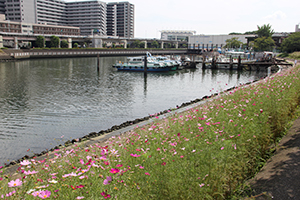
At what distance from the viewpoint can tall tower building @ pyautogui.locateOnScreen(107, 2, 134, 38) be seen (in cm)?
15954

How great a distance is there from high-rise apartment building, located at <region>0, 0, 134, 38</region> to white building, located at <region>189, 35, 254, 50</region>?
5412cm

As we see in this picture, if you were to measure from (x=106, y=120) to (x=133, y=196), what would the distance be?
40.1 ft

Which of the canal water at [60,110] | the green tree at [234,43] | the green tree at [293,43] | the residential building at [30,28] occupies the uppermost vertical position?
the residential building at [30,28]

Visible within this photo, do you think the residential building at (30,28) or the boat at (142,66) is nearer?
the boat at (142,66)

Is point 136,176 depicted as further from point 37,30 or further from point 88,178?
point 37,30

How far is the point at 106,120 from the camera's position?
50.9 feet

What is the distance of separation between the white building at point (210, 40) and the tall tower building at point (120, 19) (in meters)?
59.1

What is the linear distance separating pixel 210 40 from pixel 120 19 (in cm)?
7474

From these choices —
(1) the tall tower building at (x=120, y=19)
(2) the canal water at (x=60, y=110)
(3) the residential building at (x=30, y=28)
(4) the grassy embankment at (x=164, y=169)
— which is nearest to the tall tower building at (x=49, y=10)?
(3) the residential building at (x=30, y=28)

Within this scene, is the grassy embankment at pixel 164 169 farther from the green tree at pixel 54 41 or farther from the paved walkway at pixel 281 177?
the green tree at pixel 54 41

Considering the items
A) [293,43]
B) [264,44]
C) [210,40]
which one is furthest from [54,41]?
[293,43]

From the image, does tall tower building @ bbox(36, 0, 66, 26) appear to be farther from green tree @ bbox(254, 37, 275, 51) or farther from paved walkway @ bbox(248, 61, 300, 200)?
paved walkway @ bbox(248, 61, 300, 200)

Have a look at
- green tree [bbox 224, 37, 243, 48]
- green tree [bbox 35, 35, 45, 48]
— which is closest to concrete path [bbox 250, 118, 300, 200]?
green tree [bbox 224, 37, 243, 48]

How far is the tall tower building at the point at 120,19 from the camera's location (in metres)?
160
